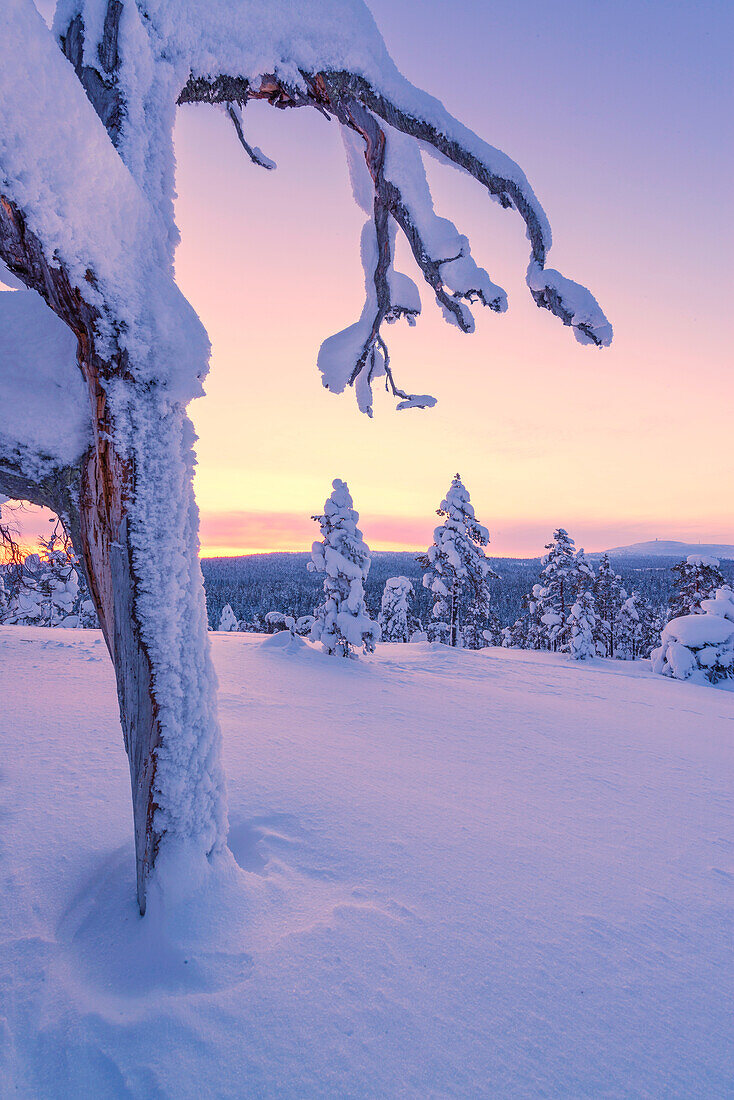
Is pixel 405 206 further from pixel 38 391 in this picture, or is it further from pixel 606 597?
pixel 606 597

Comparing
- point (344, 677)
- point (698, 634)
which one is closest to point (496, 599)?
point (698, 634)

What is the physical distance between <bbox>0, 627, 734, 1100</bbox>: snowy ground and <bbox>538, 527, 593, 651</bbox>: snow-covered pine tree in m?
25.8

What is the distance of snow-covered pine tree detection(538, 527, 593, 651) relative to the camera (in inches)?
1134

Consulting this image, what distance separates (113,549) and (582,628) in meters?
26.3

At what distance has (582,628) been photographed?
80.8 feet

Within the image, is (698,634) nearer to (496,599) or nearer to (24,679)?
(24,679)

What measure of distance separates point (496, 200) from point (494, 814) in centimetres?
441

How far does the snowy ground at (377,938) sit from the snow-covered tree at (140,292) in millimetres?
507

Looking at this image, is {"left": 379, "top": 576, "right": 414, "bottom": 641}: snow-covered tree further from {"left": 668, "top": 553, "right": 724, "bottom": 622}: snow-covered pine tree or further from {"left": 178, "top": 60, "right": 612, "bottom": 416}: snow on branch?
{"left": 178, "top": 60, "right": 612, "bottom": 416}: snow on branch

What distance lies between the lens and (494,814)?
363 centimetres

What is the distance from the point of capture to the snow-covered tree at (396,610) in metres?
34.1

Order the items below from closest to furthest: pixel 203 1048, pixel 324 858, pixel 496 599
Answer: pixel 203 1048, pixel 324 858, pixel 496 599

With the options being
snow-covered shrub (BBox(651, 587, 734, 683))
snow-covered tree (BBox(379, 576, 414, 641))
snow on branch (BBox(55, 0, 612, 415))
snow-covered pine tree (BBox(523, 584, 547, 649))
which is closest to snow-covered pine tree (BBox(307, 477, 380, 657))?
snow-covered shrub (BBox(651, 587, 734, 683))

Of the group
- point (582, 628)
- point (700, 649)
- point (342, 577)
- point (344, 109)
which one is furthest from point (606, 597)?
point (344, 109)
